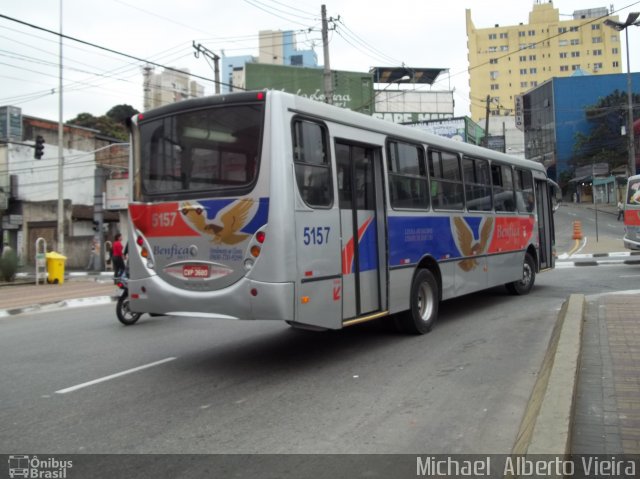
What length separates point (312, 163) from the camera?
20.5ft

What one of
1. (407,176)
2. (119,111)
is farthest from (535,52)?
(407,176)

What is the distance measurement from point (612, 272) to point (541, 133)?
60975mm

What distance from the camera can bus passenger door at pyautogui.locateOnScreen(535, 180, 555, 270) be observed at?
13.2 meters

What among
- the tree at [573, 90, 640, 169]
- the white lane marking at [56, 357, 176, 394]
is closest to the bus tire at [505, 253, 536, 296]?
the white lane marking at [56, 357, 176, 394]

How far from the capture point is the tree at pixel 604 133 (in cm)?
5947

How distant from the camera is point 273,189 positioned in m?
5.72

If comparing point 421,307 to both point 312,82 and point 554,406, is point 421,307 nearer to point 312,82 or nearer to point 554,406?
point 554,406

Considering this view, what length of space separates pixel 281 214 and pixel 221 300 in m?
1.15

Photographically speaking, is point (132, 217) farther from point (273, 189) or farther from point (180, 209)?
point (273, 189)

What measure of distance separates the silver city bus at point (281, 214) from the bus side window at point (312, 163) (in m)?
0.01

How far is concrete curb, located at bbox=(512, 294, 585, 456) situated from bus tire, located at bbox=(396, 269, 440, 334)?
211cm

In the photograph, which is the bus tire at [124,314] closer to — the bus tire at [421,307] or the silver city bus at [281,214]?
the silver city bus at [281,214]

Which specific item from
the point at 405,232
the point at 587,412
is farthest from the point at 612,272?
the point at 587,412

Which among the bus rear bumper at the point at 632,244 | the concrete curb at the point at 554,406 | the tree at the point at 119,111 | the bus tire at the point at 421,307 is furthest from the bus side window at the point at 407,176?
the tree at the point at 119,111
